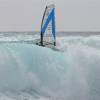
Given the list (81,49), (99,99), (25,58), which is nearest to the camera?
(99,99)

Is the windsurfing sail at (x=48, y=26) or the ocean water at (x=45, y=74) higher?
the windsurfing sail at (x=48, y=26)

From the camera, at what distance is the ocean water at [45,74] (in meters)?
14.2

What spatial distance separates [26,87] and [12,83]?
1.76ft

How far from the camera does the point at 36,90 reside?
14766mm

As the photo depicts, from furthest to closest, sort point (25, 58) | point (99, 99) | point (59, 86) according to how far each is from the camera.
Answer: point (25, 58) < point (59, 86) < point (99, 99)

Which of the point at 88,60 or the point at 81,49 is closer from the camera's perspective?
the point at 88,60

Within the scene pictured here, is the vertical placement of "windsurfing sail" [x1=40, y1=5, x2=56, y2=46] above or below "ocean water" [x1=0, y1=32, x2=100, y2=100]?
above

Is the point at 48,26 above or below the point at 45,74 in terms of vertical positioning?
above

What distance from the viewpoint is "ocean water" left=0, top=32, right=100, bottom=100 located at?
14213 millimetres

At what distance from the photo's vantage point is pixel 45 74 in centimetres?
1547

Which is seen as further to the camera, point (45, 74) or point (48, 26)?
point (48, 26)

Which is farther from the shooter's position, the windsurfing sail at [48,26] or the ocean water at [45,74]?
the windsurfing sail at [48,26]

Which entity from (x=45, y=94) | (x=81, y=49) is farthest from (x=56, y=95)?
(x=81, y=49)

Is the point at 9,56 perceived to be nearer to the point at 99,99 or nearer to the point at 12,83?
the point at 12,83
